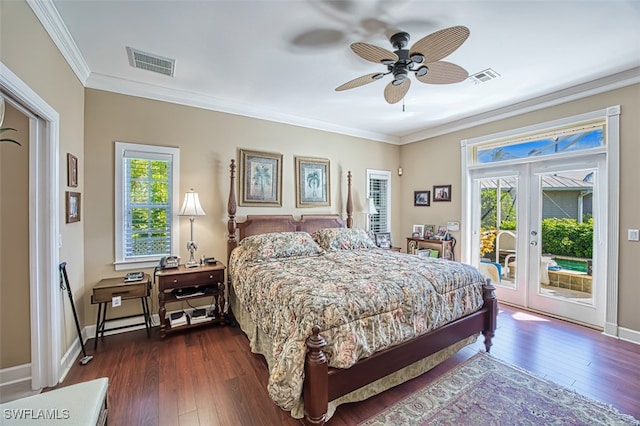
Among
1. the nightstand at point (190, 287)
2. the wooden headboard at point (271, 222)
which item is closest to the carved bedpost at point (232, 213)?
the wooden headboard at point (271, 222)

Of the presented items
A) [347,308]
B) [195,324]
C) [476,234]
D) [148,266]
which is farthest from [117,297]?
[476,234]

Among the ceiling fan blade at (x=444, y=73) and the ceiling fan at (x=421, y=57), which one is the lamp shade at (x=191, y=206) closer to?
the ceiling fan at (x=421, y=57)

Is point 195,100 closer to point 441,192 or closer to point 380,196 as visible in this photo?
point 380,196

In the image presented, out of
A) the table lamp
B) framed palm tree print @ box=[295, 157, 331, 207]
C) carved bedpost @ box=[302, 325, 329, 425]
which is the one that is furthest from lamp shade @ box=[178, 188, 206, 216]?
carved bedpost @ box=[302, 325, 329, 425]

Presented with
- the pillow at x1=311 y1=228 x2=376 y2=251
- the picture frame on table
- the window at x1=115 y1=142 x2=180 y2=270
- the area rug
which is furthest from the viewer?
the picture frame on table

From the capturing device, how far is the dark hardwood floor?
1.90 metres

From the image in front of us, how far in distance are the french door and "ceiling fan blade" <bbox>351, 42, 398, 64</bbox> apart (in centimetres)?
292

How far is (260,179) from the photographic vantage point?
3.98m

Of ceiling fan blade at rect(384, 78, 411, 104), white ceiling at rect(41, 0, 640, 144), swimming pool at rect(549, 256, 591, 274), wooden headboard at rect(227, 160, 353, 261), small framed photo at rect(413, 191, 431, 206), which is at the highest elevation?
white ceiling at rect(41, 0, 640, 144)

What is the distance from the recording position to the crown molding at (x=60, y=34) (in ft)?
6.26

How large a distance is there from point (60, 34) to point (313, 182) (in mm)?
3166

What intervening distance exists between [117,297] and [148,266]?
0.60m

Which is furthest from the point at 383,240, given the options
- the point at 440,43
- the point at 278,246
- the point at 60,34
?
the point at 60,34

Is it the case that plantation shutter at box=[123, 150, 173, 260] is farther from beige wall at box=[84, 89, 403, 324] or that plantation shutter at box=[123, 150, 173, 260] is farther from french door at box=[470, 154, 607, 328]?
french door at box=[470, 154, 607, 328]
